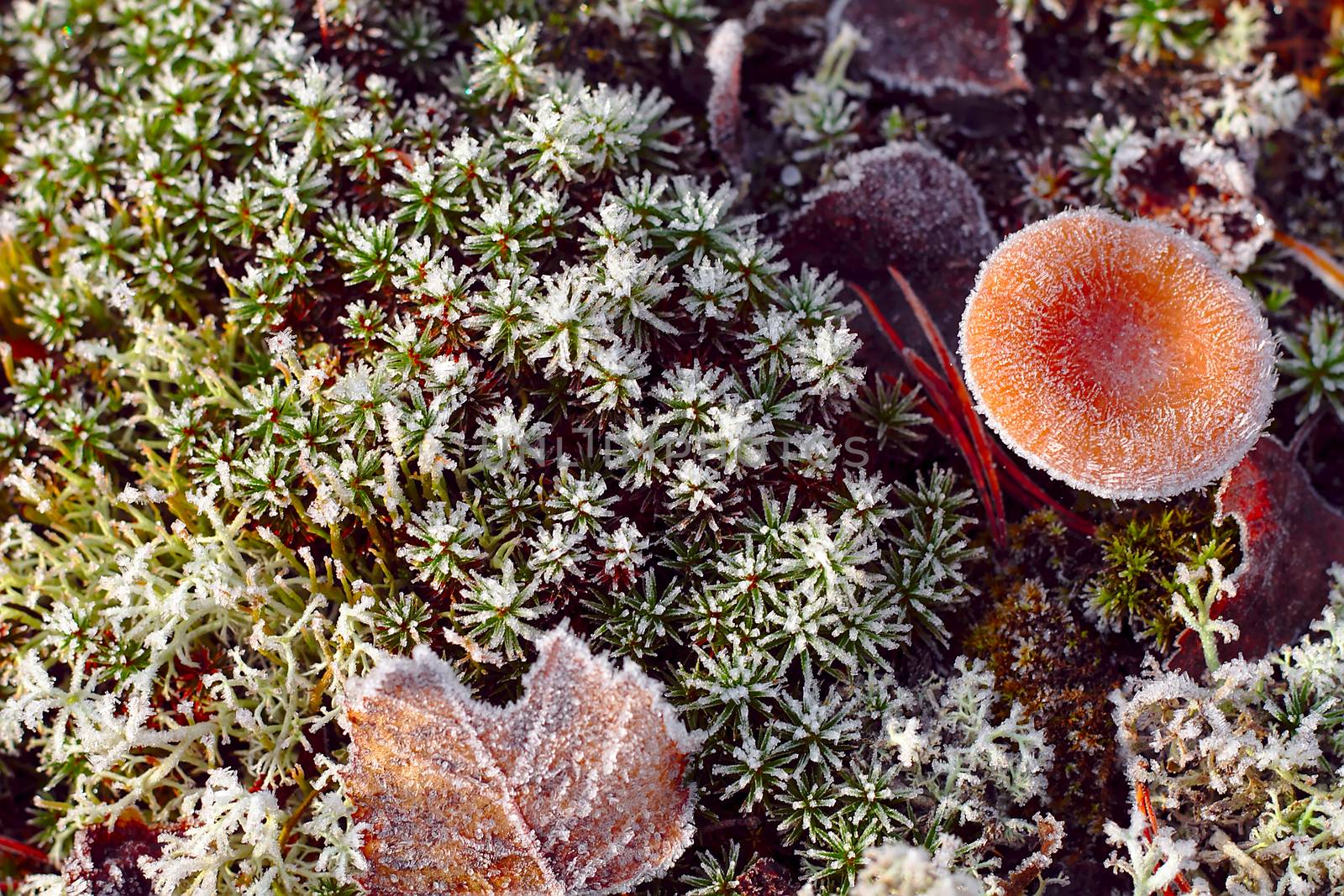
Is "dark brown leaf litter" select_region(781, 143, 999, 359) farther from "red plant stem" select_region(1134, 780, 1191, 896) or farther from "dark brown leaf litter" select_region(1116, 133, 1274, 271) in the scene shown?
"red plant stem" select_region(1134, 780, 1191, 896)

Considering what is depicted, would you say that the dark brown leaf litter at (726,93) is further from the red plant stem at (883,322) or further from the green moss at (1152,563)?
the green moss at (1152,563)

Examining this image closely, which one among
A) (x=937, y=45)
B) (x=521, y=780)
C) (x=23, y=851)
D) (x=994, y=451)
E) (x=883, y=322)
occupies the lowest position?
(x=23, y=851)

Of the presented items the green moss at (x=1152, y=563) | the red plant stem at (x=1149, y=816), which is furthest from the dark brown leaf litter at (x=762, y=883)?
the green moss at (x=1152, y=563)

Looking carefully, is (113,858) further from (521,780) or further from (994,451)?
(994,451)

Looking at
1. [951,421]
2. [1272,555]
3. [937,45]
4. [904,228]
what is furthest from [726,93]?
[1272,555]

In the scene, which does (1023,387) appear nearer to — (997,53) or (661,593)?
(661,593)

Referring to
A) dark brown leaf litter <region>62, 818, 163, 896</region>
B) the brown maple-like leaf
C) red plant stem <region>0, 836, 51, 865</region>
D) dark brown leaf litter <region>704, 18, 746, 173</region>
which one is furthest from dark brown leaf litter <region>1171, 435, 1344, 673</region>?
red plant stem <region>0, 836, 51, 865</region>
